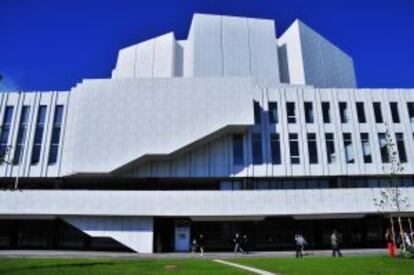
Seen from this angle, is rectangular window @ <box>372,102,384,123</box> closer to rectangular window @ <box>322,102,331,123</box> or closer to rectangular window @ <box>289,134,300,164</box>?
rectangular window @ <box>322,102,331,123</box>

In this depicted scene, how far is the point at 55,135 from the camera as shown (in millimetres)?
42469

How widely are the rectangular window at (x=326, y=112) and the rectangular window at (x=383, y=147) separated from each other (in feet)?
19.0

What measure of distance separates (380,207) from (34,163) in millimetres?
35923

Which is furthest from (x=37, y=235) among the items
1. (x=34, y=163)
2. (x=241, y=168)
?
(x=241, y=168)

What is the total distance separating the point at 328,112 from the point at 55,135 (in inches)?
1208

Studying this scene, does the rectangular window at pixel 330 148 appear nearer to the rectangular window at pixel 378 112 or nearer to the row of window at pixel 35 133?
the rectangular window at pixel 378 112

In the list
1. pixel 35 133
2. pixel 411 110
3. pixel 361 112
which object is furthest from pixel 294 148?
pixel 35 133

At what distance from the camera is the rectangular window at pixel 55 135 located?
137ft

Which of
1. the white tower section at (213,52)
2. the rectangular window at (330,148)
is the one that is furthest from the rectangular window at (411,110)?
the white tower section at (213,52)

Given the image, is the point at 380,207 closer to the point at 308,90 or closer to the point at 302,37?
the point at 308,90

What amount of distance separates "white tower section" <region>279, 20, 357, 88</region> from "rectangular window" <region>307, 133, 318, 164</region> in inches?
489

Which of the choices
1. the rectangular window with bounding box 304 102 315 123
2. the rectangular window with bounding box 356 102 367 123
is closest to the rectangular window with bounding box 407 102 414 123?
the rectangular window with bounding box 356 102 367 123

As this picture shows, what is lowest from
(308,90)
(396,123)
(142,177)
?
(142,177)

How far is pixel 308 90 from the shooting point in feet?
142
